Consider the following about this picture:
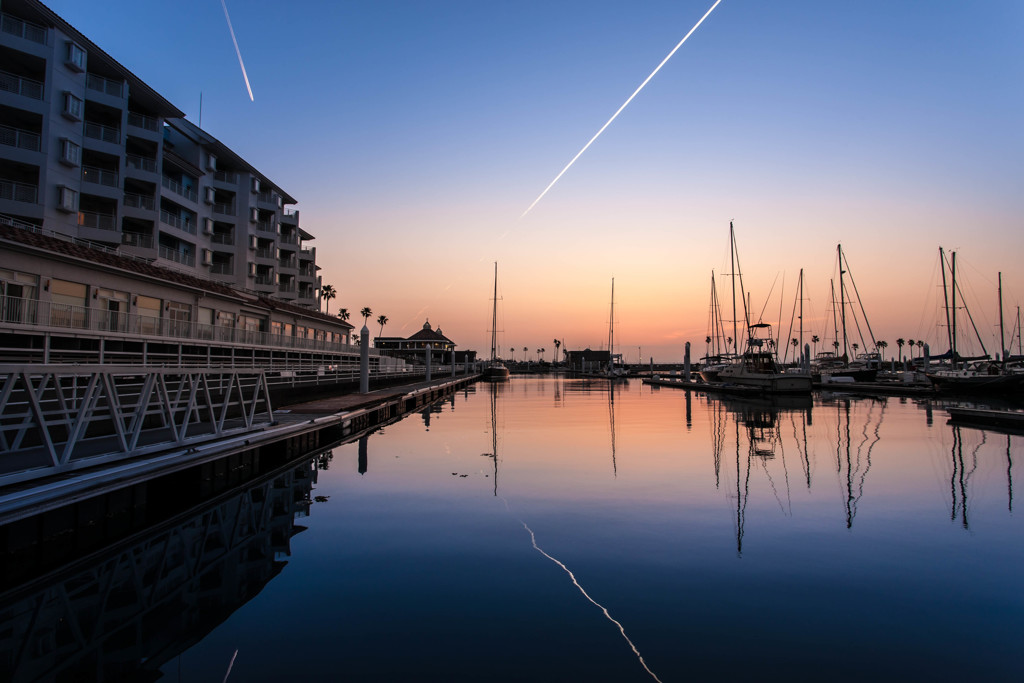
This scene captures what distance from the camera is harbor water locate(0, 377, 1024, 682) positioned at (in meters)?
5.67

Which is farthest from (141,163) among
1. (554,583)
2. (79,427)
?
(554,583)

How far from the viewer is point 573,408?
38219 mm

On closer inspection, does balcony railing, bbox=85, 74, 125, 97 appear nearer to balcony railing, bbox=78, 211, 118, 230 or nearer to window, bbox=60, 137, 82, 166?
window, bbox=60, 137, 82, 166

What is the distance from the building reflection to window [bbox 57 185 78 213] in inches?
1263

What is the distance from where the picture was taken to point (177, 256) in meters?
45.1

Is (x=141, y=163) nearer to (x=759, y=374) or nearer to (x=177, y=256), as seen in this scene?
(x=177, y=256)

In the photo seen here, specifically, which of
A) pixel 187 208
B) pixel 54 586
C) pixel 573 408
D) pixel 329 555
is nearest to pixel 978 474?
pixel 329 555

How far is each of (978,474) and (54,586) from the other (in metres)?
19.5

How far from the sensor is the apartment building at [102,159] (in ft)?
106

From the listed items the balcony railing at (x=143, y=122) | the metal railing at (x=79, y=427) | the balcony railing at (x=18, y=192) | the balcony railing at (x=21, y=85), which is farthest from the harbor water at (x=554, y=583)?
the balcony railing at (x=143, y=122)

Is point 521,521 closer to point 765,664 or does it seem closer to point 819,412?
point 765,664

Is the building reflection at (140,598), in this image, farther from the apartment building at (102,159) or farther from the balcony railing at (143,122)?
the balcony railing at (143,122)

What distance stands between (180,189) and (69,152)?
1179cm

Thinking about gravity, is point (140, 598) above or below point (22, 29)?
below
